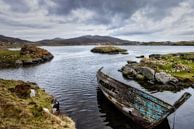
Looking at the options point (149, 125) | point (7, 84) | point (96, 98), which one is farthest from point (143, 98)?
Result: point (7, 84)

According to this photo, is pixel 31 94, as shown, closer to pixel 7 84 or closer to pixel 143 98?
pixel 7 84

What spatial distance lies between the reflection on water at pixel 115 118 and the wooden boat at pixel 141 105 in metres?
0.77

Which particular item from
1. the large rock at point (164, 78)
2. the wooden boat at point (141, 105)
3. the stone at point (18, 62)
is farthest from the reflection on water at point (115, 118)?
the stone at point (18, 62)

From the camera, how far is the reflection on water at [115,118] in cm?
3391

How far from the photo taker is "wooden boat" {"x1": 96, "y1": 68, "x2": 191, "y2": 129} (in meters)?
29.9

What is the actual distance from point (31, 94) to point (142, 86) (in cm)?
3004

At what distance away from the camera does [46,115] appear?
99.2 ft

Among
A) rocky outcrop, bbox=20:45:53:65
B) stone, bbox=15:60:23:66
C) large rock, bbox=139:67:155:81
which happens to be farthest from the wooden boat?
rocky outcrop, bbox=20:45:53:65

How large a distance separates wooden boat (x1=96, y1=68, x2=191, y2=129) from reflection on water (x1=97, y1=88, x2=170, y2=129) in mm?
771

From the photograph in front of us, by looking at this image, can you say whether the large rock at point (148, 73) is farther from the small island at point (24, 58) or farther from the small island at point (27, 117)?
the small island at point (24, 58)

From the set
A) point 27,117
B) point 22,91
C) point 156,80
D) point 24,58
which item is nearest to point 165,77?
point 156,80

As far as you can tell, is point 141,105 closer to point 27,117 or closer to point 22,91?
point 27,117

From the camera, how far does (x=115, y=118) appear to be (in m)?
37.4

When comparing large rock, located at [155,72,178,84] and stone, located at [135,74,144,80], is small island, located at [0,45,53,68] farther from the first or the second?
large rock, located at [155,72,178,84]
